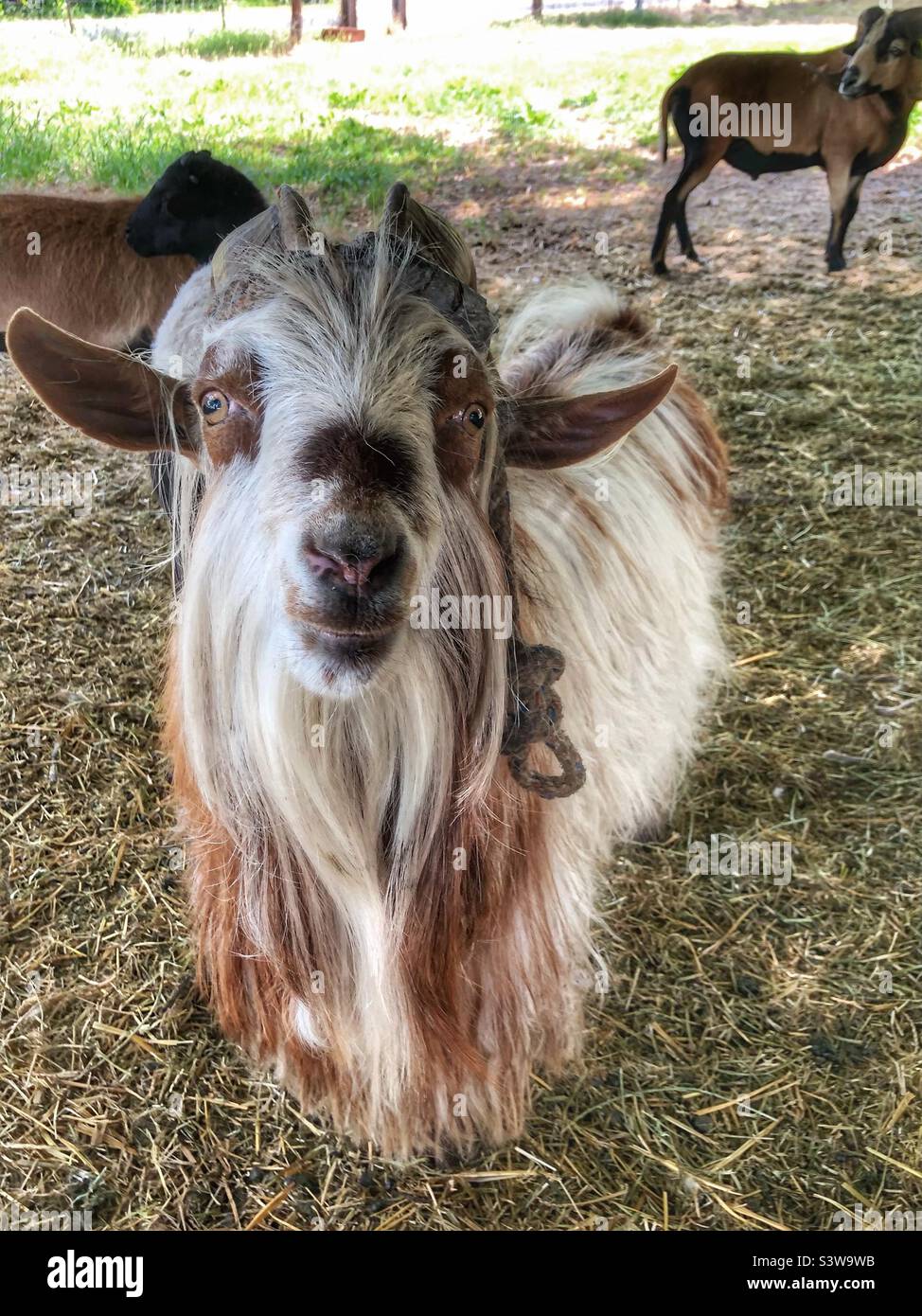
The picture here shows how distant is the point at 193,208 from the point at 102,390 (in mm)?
1060

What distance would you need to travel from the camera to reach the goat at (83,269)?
2.29 m

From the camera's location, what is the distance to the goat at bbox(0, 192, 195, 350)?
229 cm

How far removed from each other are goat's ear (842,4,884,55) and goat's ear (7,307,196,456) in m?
1.94

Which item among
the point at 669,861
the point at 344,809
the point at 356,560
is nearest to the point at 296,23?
the point at 356,560

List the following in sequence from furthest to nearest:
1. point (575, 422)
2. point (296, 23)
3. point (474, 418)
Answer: point (296, 23)
point (575, 422)
point (474, 418)

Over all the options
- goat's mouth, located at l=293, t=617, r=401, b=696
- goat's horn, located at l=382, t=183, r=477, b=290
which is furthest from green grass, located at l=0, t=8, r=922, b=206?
goat's mouth, located at l=293, t=617, r=401, b=696

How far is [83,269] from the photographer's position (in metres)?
2.31

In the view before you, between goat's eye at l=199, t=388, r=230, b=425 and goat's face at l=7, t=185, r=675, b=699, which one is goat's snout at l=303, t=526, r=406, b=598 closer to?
goat's face at l=7, t=185, r=675, b=699

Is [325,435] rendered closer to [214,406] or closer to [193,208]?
[214,406]

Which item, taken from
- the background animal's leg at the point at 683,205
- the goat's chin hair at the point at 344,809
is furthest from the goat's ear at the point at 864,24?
the goat's chin hair at the point at 344,809

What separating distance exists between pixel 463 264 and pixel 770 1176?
1.81m

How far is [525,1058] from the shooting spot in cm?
186

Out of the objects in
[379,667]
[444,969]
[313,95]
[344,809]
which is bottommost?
[444,969]
